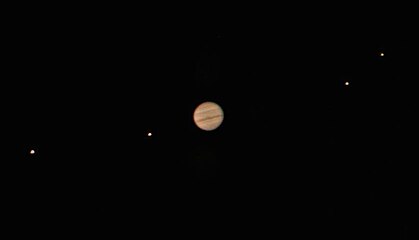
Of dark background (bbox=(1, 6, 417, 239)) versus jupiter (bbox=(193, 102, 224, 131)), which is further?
jupiter (bbox=(193, 102, 224, 131))

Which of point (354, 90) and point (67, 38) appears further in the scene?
point (354, 90)

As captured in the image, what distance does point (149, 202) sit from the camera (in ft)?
8.86

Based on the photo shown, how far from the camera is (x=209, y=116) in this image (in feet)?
8.96

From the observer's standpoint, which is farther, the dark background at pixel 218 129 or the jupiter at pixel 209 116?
the jupiter at pixel 209 116

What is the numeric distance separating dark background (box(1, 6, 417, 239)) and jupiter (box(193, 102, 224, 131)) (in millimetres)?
38

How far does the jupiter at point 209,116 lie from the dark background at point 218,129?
0.12 feet

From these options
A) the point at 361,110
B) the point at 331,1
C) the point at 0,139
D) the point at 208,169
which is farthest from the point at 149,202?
the point at 331,1

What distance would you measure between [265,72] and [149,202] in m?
1.17

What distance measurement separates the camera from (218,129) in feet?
9.20

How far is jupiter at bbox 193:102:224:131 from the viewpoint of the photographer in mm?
2744

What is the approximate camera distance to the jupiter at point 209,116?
2744mm

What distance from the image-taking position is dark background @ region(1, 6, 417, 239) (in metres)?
2.60

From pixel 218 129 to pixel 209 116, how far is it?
A: 0.13 meters

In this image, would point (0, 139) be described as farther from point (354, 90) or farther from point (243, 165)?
point (354, 90)
